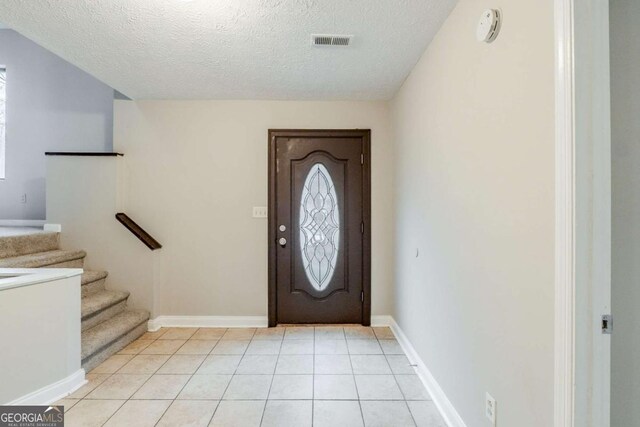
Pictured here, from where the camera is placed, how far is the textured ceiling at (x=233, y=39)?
5.91 ft

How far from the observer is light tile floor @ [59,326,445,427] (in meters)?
1.86

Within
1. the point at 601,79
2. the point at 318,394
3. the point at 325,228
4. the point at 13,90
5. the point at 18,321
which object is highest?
the point at 13,90

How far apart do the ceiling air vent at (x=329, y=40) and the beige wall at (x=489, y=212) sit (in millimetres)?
603

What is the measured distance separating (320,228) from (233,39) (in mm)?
1931

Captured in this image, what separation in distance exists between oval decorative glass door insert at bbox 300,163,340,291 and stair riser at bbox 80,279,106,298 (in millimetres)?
2060

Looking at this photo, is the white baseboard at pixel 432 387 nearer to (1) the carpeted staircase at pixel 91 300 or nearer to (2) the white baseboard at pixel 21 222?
(1) the carpeted staircase at pixel 91 300

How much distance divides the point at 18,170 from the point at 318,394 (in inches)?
184

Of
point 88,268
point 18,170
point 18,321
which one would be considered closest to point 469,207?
point 18,321

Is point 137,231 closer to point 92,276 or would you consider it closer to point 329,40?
point 92,276

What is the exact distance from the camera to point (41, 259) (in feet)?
8.79

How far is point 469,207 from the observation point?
5.24 ft

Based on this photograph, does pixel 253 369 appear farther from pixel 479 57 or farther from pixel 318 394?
pixel 479 57

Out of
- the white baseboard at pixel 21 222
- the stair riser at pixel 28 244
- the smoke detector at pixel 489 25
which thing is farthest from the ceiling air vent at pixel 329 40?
the white baseboard at pixel 21 222

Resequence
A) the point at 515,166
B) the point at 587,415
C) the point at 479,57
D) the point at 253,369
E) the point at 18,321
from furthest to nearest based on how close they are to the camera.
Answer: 1. the point at 253,369
2. the point at 18,321
3. the point at 479,57
4. the point at 515,166
5. the point at 587,415
